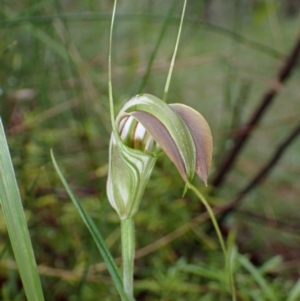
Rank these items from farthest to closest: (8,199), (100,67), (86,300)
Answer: (100,67), (86,300), (8,199)

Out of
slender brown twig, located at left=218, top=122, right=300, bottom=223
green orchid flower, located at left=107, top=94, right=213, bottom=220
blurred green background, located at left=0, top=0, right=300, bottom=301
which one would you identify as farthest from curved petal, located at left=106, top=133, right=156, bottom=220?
slender brown twig, located at left=218, top=122, right=300, bottom=223

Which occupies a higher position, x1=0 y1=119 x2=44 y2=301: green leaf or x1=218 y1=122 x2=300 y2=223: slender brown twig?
x1=0 y1=119 x2=44 y2=301: green leaf

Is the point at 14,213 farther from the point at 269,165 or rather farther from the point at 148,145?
the point at 269,165

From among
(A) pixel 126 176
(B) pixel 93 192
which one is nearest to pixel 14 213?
(A) pixel 126 176

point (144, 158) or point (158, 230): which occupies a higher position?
point (144, 158)

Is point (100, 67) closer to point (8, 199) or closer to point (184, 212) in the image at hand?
point (184, 212)

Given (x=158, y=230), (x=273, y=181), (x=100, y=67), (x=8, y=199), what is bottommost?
(x=273, y=181)

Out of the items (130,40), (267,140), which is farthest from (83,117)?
(267,140)

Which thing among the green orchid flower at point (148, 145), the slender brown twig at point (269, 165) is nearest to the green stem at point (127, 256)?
the green orchid flower at point (148, 145)

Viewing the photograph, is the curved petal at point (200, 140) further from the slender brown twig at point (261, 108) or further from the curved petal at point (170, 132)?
the slender brown twig at point (261, 108)

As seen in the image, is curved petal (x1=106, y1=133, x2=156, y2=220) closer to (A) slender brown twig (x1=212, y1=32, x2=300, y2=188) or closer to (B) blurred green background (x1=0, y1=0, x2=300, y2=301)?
(B) blurred green background (x1=0, y1=0, x2=300, y2=301)
